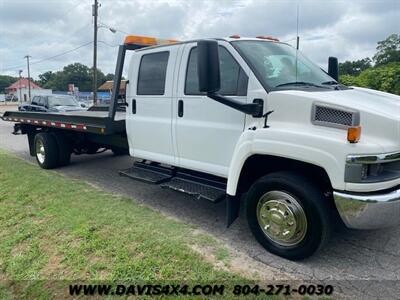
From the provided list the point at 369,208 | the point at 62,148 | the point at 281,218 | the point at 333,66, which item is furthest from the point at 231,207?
the point at 62,148

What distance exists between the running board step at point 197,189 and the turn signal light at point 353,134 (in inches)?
64.9

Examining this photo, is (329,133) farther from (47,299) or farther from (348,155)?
(47,299)

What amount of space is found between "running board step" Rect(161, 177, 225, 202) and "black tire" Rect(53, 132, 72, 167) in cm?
378

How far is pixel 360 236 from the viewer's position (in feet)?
13.2

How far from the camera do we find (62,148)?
25.3ft

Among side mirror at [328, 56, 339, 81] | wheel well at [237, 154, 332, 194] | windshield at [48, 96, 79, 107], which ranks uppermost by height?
side mirror at [328, 56, 339, 81]

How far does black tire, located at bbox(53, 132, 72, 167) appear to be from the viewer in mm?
7691

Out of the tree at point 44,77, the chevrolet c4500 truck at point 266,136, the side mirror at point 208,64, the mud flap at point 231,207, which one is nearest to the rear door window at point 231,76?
the chevrolet c4500 truck at point 266,136

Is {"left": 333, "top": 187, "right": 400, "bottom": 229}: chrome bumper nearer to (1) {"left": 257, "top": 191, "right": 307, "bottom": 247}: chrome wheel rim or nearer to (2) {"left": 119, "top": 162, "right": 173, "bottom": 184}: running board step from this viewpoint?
(1) {"left": 257, "top": 191, "right": 307, "bottom": 247}: chrome wheel rim

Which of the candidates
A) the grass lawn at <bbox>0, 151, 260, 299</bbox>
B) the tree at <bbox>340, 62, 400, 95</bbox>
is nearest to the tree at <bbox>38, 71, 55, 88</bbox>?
the tree at <bbox>340, 62, 400, 95</bbox>

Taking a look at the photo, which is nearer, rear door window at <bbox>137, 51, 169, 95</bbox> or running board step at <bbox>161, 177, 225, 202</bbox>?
running board step at <bbox>161, 177, 225, 202</bbox>

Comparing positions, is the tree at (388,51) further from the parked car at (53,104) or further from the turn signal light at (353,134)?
the turn signal light at (353,134)

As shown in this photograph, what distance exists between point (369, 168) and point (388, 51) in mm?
32746

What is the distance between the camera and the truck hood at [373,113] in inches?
120
